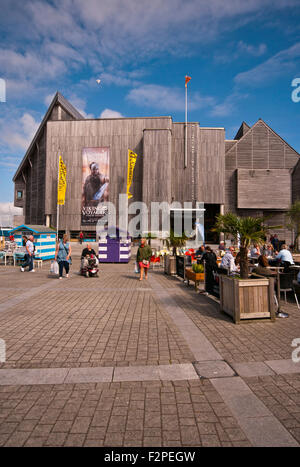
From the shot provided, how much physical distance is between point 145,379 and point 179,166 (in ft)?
102

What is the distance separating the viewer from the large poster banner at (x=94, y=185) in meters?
33.2

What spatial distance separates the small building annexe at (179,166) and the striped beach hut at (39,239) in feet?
47.4

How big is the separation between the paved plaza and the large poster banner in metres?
27.1

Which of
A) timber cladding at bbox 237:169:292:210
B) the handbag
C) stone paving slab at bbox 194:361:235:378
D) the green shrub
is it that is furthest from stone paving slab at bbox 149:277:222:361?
timber cladding at bbox 237:169:292:210

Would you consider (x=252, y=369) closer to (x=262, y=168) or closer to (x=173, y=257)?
(x=173, y=257)

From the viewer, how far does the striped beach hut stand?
1702cm

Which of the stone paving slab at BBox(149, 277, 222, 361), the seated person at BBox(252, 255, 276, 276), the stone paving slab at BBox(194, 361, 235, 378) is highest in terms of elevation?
the seated person at BBox(252, 255, 276, 276)

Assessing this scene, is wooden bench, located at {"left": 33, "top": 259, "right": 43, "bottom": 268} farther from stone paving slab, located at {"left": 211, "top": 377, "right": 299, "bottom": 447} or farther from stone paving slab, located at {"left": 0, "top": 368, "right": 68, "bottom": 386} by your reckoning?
stone paving slab, located at {"left": 211, "top": 377, "right": 299, "bottom": 447}

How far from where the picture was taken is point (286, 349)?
4297 millimetres

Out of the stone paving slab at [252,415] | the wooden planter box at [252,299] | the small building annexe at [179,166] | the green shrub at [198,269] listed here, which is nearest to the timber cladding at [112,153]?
the small building annexe at [179,166]

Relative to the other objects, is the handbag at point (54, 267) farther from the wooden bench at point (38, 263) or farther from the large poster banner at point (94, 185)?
the large poster banner at point (94, 185)

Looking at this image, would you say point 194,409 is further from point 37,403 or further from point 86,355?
point 86,355

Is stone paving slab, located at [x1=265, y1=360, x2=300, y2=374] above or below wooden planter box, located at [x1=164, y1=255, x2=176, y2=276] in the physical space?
below
